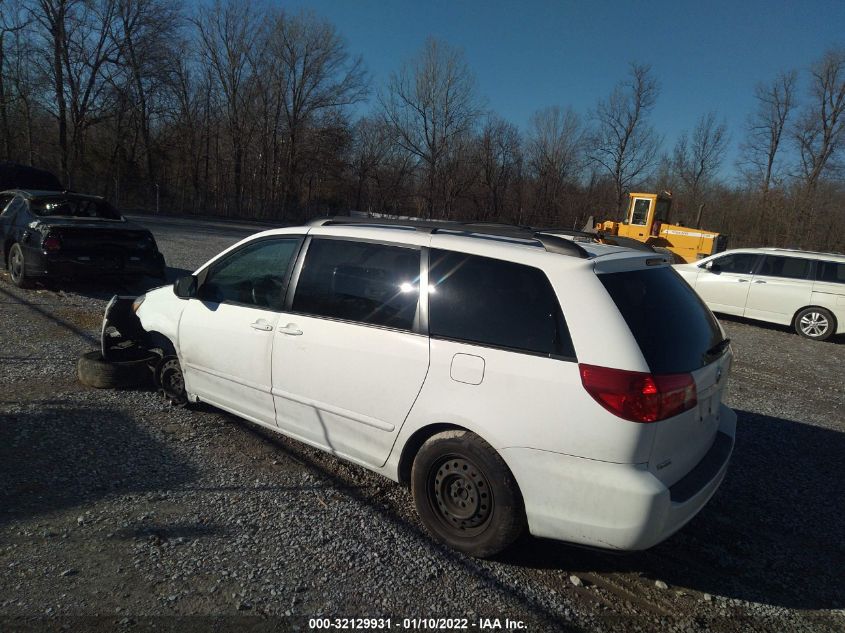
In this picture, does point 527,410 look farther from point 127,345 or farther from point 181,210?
point 181,210

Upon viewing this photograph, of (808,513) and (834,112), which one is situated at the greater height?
(834,112)

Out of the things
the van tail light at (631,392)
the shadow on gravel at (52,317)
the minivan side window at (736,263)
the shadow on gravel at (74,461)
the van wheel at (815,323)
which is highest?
the minivan side window at (736,263)

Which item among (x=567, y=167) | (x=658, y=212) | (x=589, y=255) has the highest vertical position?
(x=567, y=167)

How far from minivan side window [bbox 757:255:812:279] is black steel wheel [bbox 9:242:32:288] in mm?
13700

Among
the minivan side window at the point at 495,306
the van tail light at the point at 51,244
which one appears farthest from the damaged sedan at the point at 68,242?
the minivan side window at the point at 495,306

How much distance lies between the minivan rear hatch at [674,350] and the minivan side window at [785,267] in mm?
9666

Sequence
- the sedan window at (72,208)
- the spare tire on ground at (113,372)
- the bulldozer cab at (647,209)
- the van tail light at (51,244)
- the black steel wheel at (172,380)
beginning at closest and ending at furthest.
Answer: the black steel wheel at (172,380)
the spare tire on ground at (113,372)
the van tail light at (51,244)
the sedan window at (72,208)
the bulldozer cab at (647,209)

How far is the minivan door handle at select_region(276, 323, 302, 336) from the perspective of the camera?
379cm

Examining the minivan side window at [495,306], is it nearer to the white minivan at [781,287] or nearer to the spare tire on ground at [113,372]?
the spare tire on ground at [113,372]

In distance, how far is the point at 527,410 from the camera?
2.82m

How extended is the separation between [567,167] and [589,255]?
1836 inches

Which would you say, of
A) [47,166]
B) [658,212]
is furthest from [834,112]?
[47,166]

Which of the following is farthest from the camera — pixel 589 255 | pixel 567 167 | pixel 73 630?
pixel 567 167

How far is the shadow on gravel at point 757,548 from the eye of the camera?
310cm
